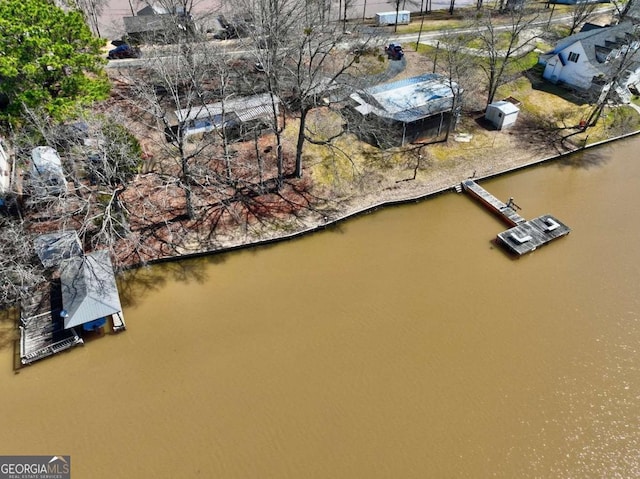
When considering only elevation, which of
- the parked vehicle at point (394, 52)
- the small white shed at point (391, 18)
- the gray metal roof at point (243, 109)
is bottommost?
the gray metal roof at point (243, 109)

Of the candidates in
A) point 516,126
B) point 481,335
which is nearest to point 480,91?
point 516,126

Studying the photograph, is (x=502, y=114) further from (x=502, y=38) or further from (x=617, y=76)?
(x=502, y=38)

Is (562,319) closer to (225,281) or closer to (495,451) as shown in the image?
(495,451)

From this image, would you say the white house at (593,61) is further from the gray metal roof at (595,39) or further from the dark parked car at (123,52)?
the dark parked car at (123,52)

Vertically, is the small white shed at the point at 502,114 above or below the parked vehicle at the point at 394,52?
below

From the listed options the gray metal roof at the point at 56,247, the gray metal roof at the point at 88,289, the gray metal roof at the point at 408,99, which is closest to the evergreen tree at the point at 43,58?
the gray metal roof at the point at 56,247

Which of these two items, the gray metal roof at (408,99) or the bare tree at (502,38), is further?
the bare tree at (502,38)

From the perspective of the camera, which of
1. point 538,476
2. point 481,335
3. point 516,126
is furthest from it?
point 516,126
